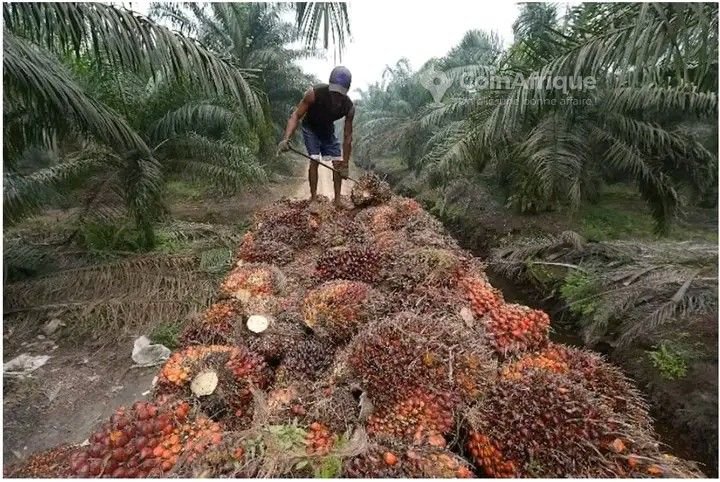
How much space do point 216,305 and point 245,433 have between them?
119 centimetres

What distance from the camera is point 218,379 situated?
163 cm

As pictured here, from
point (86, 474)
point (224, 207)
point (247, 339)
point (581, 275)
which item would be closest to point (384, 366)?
point (247, 339)

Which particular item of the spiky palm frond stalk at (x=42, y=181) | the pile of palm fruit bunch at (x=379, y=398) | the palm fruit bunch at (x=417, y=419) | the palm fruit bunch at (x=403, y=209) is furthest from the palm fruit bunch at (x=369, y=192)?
the spiky palm frond stalk at (x=42, y=181)

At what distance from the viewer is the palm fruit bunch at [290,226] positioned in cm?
344

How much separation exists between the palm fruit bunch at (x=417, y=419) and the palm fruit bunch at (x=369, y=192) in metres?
2.99

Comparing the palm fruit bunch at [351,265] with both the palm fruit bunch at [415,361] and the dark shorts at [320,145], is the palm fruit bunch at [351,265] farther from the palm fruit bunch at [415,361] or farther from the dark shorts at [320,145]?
the dark shorts at [320,145]

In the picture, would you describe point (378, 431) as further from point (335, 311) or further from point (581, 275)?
point (581, 275)

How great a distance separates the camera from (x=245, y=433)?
1.31 meters

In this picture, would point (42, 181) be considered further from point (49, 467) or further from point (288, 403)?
point (288, 403)

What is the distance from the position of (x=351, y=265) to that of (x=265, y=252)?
84 cm

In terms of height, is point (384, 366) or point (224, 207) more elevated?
point (384, 366)

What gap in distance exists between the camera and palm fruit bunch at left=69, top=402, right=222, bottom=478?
1.28m

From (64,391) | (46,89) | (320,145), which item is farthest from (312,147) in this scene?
(64,391)

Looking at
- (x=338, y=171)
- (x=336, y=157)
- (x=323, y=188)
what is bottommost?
(x=323, y=188)
